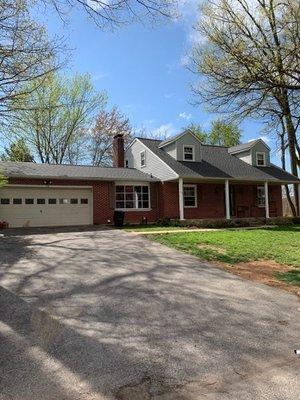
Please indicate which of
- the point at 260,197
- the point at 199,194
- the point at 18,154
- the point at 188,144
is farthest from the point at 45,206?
A: the point at 260,197

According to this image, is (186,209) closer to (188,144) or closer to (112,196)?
(188,144)

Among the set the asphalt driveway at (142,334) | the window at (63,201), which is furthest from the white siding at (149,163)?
the asphalt driveway at (142,334)

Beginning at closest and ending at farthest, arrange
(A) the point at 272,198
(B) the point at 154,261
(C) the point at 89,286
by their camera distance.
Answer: (C) the point at 89,286 < (B) the point at 154,261 < (A) the point at 272,198

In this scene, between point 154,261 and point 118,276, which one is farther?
point 154,261

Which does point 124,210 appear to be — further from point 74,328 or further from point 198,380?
point 198,380

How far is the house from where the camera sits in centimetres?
1928

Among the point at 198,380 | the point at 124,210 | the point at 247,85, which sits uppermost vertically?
the point at 247,85

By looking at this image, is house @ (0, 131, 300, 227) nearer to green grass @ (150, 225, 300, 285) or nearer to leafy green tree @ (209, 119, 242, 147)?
green grass @ (150, 225, 300, 285)

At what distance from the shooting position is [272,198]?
87.4 feet

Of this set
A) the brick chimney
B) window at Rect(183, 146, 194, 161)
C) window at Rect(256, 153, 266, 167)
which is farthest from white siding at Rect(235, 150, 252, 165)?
the brick chimney

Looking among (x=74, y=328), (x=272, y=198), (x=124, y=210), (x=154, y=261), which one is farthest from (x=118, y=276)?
(x=272, y=198)

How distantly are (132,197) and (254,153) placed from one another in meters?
10.0

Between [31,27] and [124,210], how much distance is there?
12843mm

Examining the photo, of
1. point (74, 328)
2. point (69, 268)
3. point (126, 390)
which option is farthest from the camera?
point (69, 268)
